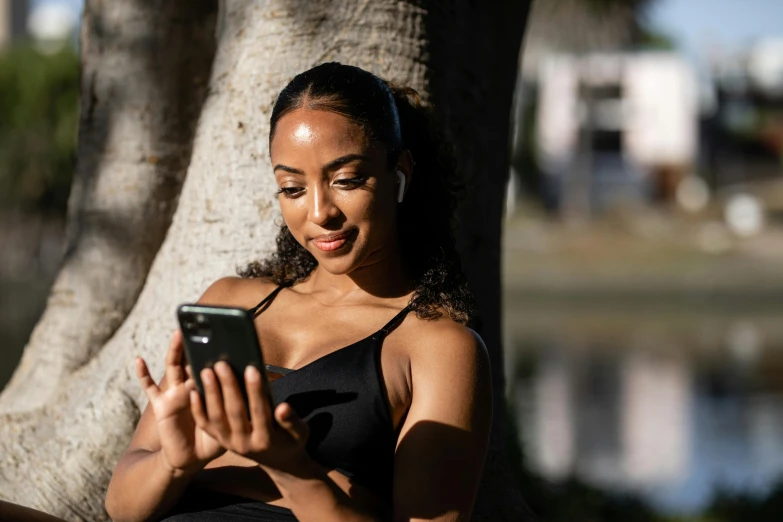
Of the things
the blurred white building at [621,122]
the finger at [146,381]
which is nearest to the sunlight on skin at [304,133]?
the finger at [146,381]

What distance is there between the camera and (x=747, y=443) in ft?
27.0

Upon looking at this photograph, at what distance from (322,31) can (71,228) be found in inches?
53.4

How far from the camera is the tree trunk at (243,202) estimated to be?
3115 millimetres

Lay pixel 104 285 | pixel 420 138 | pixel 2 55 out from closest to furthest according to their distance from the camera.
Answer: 1. pixel 420 138
2. pixel 104 285
3. pixel 2 55

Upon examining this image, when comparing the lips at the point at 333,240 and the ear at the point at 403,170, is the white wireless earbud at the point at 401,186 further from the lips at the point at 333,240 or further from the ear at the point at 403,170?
the lips at the point at 333,240

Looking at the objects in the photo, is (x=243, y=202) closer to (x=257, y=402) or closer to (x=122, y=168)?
(x=122, y=168)

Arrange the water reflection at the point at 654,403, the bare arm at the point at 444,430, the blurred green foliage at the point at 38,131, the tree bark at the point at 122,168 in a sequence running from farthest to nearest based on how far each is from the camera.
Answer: the blurred green foliage at the point at 38,131
the water reflection at the point at 654,403
the tree bark at the point at 122,168
the bare arm at the point at 444,430

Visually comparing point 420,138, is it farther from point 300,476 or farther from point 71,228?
point 71,228

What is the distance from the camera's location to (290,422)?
1.85 m

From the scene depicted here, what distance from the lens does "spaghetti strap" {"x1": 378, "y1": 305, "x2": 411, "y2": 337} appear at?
89.2 inches

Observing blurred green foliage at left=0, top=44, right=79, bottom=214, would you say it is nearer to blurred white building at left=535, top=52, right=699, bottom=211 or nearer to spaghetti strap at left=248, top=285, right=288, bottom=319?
blurred white building at left=535, top=52, right=699, bottom=211

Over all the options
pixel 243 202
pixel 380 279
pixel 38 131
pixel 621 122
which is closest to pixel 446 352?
pixel 380 279

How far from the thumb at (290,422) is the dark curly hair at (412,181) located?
48cm

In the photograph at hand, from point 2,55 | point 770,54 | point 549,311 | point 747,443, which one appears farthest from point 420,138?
point 770,54
